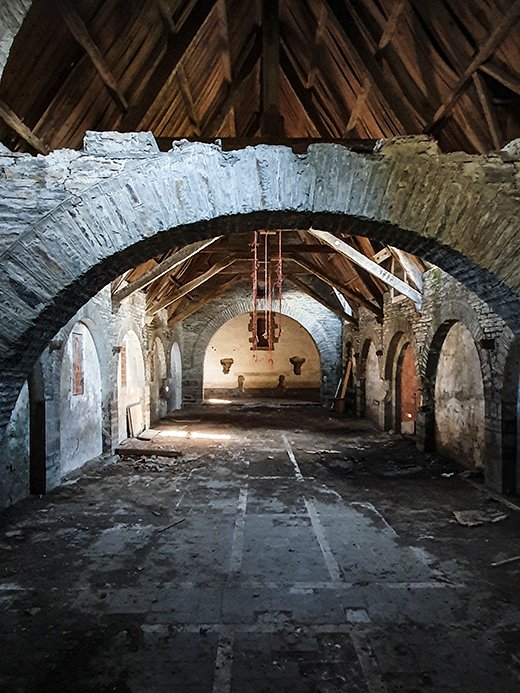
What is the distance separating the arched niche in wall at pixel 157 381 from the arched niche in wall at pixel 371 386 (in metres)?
5.96

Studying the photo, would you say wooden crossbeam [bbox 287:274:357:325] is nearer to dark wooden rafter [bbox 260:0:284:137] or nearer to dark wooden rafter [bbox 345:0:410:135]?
dark wooden rafter [bbox 345:0:410:135]

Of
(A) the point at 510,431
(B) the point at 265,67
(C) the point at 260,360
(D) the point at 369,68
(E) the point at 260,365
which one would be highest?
(B) the point at 265,67

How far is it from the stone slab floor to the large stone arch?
9.29m

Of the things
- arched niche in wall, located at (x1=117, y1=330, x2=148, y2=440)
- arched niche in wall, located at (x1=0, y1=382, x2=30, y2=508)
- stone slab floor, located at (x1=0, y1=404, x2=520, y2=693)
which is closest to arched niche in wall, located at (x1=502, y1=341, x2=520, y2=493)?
stone slab floor, located at (x1=0, y1=404, x2=520, y2=693)

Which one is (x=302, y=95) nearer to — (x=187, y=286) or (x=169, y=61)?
(x=169, y=61)

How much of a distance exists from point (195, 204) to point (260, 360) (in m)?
16.9

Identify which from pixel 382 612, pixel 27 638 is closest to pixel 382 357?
pixel 382 612

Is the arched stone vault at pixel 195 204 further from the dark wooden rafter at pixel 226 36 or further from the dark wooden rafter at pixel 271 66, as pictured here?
the dark wooden rafter at pixel 226 36

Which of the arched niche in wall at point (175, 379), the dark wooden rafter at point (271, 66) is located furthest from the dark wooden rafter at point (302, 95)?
the arched niche in wall at point (175, 379)

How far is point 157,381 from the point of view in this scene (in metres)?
13.6

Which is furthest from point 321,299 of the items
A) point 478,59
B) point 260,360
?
point 478,59

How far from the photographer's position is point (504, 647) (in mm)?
3221

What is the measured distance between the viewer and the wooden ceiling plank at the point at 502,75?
4.29 meters

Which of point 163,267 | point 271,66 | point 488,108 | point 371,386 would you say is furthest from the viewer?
point 371,386
